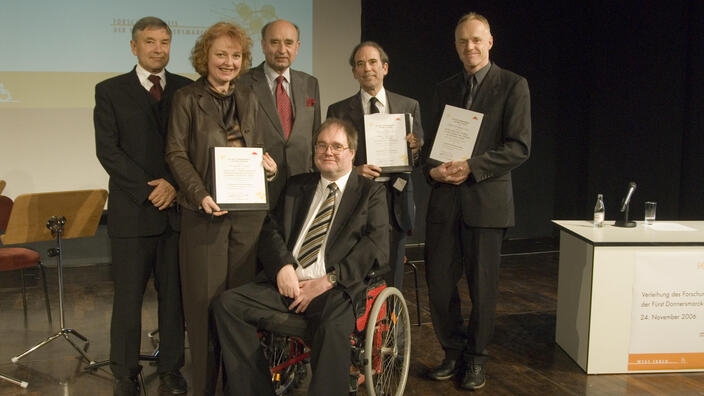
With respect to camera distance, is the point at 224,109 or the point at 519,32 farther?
the point at 519,32

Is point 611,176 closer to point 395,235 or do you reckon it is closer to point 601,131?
point 601,131

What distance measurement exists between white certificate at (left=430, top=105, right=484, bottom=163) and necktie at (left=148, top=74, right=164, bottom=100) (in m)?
1.36

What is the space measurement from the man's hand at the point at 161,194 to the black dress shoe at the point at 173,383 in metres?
0.85

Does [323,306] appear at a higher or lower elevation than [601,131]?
lower

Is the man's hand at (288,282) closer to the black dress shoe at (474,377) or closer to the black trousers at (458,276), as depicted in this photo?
the black trousers at (458,276)

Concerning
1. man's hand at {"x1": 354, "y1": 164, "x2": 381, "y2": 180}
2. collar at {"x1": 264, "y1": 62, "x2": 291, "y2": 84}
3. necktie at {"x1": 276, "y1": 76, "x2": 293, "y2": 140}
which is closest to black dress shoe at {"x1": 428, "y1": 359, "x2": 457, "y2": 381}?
man's hand at {"x1": 354, "y1": 164, "x2": 381, "y2": 180}

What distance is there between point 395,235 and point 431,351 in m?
0.74

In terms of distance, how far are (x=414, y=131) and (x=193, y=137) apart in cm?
130

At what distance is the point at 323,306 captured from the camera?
2.66m

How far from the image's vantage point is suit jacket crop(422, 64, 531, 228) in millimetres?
3123

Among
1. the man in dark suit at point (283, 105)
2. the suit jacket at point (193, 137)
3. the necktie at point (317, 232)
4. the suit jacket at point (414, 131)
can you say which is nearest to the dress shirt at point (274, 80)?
the man in dark suit at point (283, 105)

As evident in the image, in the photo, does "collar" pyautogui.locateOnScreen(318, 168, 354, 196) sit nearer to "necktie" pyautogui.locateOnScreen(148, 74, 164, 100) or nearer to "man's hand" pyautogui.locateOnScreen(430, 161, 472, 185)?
"man's hand" pyautogui.locateOnScreen(430, 161, 472, 185)

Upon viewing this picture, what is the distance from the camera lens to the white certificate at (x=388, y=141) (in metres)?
3.30

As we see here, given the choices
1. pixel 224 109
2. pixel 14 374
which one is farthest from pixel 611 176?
pixel 14 374
